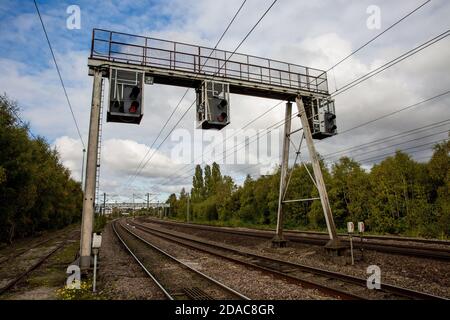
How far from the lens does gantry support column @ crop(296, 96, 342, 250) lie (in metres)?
15.5

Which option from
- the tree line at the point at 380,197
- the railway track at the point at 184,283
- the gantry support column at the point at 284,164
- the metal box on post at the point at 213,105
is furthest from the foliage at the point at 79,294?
the tree line at the point at 380,197

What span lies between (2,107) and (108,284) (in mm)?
17982

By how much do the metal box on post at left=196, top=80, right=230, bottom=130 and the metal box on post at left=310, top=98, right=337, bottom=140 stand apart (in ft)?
20.2

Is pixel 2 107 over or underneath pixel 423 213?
over

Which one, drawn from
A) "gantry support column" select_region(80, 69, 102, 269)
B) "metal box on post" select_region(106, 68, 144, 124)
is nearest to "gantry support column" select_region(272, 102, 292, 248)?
"metal box on post" select_region(106, 68, 144, 124)

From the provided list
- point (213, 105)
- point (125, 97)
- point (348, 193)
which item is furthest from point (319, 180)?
point (348, 193)

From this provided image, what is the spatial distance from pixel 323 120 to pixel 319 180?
4.10 metres

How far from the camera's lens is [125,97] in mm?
14039

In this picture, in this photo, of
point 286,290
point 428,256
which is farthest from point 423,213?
point 286,290

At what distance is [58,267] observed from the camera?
14773 millimetres

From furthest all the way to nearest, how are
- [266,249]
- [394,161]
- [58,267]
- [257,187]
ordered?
[257,187] < [394,161] < [266,249] < [58,267]

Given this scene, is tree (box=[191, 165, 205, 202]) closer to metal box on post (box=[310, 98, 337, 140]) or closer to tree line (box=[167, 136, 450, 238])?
tree line (box=[167, 136, 450, 238])

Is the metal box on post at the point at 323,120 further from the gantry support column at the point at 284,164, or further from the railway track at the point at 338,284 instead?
the railway track at the point at 338,284
